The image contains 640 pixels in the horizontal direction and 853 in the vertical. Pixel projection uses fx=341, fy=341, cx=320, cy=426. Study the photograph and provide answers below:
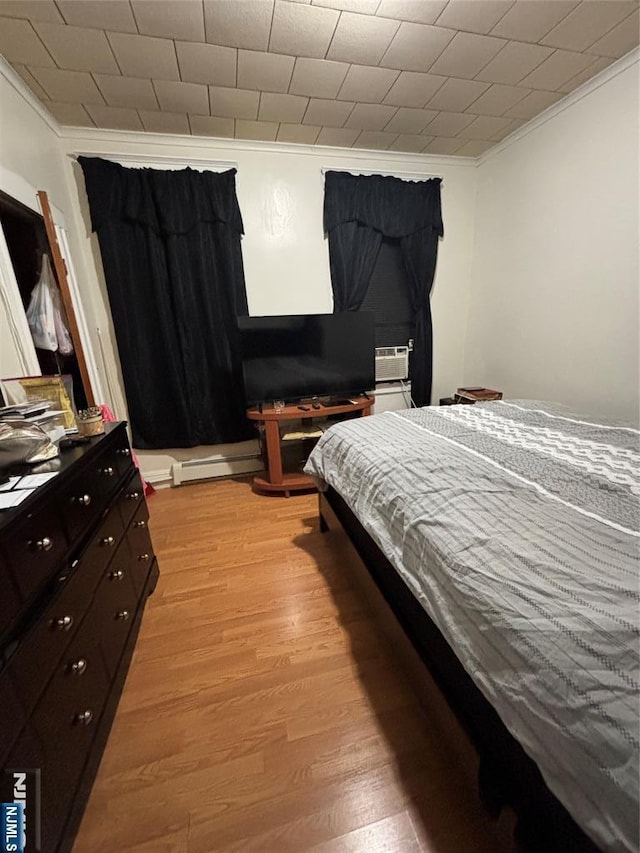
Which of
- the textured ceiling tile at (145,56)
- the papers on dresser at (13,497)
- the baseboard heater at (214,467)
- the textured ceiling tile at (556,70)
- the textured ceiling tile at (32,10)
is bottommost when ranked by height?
the baseboard heater at (214,467)

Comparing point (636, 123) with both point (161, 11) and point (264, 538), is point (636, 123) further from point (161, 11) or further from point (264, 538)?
point (264, 538)

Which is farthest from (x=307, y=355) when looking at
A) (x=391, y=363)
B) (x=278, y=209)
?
(x=278, y=209)

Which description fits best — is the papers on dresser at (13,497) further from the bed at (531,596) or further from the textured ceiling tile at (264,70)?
the textured ceiling tile at (264,70)

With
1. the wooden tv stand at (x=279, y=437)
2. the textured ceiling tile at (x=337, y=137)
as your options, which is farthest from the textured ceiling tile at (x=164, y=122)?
the wooden tv stand at (x=279, y=437)

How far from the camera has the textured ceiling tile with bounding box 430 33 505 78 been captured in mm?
1732

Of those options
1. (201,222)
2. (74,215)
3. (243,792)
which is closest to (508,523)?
(243,792)

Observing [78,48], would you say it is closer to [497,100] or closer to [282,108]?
[282,108]

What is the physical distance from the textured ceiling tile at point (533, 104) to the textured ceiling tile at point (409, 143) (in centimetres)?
59

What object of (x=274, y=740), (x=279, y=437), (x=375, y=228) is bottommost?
(x=274, y=740)

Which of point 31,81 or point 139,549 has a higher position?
point 31,81

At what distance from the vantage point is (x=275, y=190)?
2.71 meters

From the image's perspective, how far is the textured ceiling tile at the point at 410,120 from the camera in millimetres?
2311

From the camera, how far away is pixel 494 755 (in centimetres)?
81

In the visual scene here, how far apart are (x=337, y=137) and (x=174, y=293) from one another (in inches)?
67.5
